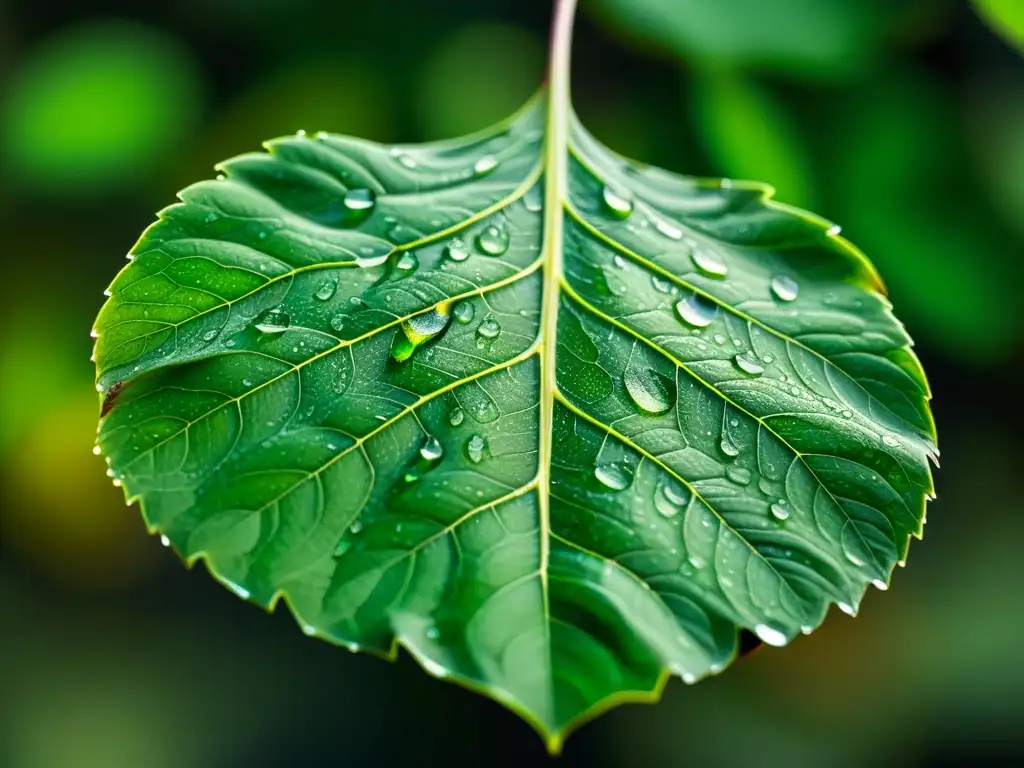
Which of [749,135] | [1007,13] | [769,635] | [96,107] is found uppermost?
[1007,13]

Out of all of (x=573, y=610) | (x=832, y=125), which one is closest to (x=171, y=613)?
(x=832, y=125)

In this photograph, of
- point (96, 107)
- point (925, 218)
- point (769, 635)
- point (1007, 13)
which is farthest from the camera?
point (96, 107)

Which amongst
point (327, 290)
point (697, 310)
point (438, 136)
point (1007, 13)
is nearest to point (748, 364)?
point (697, 310)

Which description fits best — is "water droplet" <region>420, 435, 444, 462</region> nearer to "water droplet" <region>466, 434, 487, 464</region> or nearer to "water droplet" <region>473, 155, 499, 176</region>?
"water droplet" <region>466, 434, 487, 464</region>

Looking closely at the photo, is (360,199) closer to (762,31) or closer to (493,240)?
(493,240)

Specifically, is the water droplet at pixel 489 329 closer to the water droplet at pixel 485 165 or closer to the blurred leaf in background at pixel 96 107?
the water droplet at pixel 485 165

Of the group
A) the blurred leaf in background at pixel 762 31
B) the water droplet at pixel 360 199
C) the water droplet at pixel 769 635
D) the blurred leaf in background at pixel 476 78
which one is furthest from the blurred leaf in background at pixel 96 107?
the water droplet at pixel 769 635

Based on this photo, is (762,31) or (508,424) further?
(762,31)
